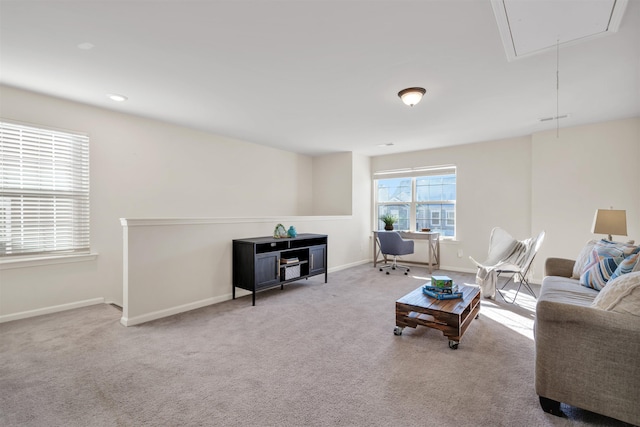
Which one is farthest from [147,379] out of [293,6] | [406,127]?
[406,127]

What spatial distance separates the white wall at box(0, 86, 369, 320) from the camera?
317 cm

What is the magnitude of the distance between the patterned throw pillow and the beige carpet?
0.69 metres

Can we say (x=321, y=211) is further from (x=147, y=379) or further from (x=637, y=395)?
(x=637, y=395)

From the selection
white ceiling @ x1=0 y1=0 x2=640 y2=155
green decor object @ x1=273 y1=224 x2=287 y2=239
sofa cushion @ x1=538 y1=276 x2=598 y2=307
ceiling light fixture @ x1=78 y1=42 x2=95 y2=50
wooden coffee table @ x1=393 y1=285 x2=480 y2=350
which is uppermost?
white ceiling @ x1=0 y1=0 x2=640 y2=155

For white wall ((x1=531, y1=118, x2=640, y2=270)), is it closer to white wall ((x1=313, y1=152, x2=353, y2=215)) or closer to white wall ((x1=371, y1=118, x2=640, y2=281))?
white wall ((x1=371, y1=118, x2=640, y2=281))

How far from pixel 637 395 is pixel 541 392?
390 mm

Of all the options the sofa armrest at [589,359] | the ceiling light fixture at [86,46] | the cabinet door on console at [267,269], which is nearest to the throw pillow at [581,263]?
the sofa armrest at [589,359]

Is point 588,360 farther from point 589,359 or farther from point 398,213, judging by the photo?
point 398,213

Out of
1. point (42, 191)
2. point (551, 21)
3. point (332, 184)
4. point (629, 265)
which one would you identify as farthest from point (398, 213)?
point (42, 191)

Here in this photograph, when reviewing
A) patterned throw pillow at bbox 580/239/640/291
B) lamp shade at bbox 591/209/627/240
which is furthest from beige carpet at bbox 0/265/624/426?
lamp shade at bbox 591/209/627/240

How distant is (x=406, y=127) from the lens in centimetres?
443

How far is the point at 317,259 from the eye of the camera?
4.55m

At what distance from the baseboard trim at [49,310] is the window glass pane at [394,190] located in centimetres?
533

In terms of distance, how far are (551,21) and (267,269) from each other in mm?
3454
